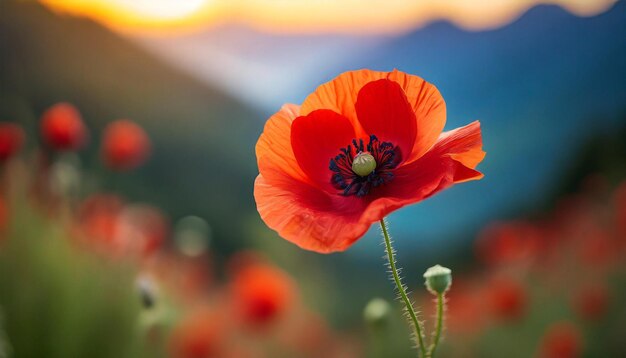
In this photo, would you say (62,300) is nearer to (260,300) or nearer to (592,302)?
(260,300)

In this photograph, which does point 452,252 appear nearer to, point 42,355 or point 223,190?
point 223,190

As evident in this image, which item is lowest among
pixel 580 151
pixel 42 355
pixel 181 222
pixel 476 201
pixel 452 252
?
pixel 42 355

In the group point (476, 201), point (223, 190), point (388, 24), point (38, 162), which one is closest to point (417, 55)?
point (388, 24)

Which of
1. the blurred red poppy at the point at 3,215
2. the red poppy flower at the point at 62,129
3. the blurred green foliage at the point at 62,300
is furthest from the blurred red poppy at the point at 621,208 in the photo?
the blurred red poppy at the point at 3,215

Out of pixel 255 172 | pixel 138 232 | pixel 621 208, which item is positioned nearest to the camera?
pixel 621 208

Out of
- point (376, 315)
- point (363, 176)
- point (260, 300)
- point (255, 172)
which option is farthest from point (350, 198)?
point (255, 172)

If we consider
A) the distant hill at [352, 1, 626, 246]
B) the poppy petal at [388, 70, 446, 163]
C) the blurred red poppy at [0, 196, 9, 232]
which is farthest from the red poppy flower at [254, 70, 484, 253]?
the blurred red poppy at [0, 196, 9, 232]

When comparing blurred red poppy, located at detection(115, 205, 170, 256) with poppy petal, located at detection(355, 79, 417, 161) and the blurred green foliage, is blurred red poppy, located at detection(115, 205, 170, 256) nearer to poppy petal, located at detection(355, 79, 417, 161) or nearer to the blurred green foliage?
the blurred green foliage
